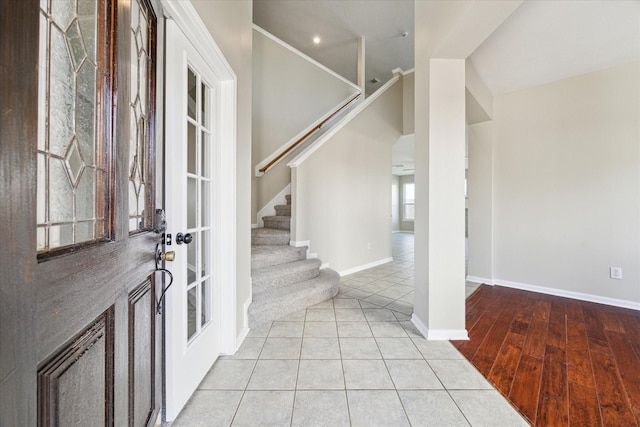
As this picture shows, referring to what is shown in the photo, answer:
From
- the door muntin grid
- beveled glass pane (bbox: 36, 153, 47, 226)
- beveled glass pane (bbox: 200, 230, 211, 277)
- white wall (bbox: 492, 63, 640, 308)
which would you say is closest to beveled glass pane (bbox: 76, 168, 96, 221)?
beveled glass pane (bbox: 36, 153, 47, 226)

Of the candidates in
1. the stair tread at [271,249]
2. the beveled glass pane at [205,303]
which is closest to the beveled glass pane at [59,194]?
the beveled glass pane at [205,303]

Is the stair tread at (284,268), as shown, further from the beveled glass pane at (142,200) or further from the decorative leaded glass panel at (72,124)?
the decorative leaded glass panel at (72,124)

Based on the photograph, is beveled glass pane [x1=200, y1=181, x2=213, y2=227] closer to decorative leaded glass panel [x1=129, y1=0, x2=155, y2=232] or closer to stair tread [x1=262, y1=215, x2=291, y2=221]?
decorative leaded glass panel [x1=129, y1=0, x2=155, y2=232]

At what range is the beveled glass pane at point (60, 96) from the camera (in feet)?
1.88

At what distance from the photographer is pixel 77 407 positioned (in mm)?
628

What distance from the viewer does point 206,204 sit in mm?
1731

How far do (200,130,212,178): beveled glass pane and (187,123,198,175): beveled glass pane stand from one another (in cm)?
9

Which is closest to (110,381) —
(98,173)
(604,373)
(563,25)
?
(98,173)

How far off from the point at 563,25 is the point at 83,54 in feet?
11.2

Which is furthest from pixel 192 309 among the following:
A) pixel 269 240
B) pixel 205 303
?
pixel 269 240

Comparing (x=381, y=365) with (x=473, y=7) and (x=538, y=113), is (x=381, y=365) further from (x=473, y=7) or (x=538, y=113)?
(x=538, y=113)

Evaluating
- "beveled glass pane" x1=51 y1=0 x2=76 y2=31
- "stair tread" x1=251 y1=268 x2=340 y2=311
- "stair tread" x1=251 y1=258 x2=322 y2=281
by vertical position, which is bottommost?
"stair tread" x1=251 y1=268 x2=340 y2=311

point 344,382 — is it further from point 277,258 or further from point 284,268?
point 277,258

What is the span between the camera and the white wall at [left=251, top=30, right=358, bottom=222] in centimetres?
404
